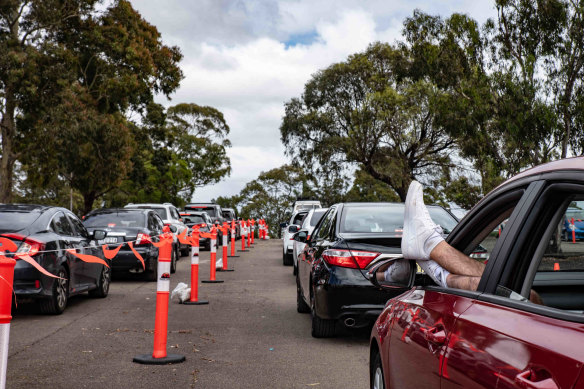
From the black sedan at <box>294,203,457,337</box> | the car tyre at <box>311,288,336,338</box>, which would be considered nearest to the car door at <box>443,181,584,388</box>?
the black sedan at <box>294,203,457,337</box>

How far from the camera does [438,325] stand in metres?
2.81

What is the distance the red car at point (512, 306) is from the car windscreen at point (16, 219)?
7.76 meters

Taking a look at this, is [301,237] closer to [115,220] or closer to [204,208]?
[115,220]

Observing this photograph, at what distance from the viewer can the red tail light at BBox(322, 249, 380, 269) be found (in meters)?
7.94

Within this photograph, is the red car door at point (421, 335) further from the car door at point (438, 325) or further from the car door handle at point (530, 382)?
the car door handle at point (530, 382)

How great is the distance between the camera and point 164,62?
35.0m

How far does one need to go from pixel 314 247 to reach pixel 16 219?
14.2ft

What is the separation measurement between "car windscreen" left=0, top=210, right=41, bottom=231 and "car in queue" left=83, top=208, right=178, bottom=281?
4925 mm

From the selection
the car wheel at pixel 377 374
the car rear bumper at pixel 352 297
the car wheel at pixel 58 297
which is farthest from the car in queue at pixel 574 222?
the car wheel at pixel 58 297

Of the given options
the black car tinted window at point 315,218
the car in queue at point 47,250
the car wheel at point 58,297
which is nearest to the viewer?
the car in queue at point 47,250

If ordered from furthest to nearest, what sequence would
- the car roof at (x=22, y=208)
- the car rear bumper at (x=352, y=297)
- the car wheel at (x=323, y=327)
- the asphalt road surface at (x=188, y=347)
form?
the car roof at (x=22, y=208) < the car wheel at (x=323, y=327) < the car rear bumper at (x=352, y=297) < the asphalt road surface at (x=188, y=347)

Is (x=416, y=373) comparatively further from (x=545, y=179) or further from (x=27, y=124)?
(x=27, y=124)

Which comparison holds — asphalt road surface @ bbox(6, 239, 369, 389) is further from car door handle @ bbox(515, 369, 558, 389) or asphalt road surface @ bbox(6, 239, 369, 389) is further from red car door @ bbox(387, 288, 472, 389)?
car door handle @ bbox(515, 369, 558, 389)

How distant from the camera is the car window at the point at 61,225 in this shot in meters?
10.8
